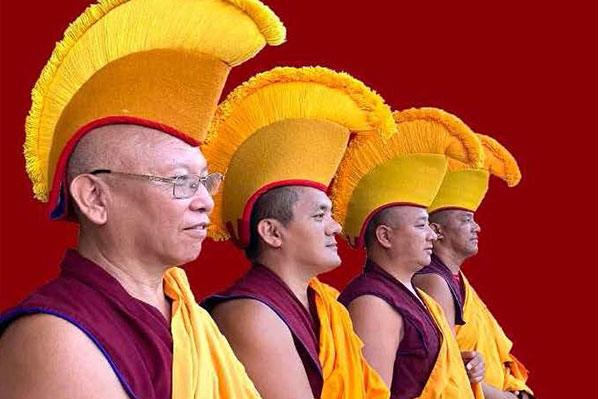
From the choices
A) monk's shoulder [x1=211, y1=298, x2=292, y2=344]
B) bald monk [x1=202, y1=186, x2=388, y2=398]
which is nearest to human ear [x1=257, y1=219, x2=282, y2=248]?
bald monk [x1=202, y1=186, x2=388, y2=398]

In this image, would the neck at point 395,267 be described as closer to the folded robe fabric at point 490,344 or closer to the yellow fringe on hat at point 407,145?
the yellow fringe on hat at point 407,145

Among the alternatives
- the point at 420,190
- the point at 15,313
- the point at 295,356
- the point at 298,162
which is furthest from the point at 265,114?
the point at 15,313

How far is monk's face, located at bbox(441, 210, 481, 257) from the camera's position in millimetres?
5887

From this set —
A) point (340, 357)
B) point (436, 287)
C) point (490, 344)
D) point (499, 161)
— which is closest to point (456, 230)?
point (436, 287)

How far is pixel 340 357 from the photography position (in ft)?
13.1

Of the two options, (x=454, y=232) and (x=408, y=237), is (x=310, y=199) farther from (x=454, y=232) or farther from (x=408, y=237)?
(x=454, y=232)

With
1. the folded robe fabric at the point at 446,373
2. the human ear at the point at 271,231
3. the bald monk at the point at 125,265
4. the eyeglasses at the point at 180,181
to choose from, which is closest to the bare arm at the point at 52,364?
the bald monk at the point at 125,265

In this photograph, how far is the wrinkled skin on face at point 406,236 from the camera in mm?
4777

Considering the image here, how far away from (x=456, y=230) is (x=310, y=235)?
219 cm

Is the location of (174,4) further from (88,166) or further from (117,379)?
(117,379)

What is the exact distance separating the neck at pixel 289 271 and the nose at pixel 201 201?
106 centimetres

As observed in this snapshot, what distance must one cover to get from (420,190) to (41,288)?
8.29ft

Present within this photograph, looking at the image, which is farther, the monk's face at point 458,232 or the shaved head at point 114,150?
the monk's face at point 458,232

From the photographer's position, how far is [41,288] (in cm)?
267
